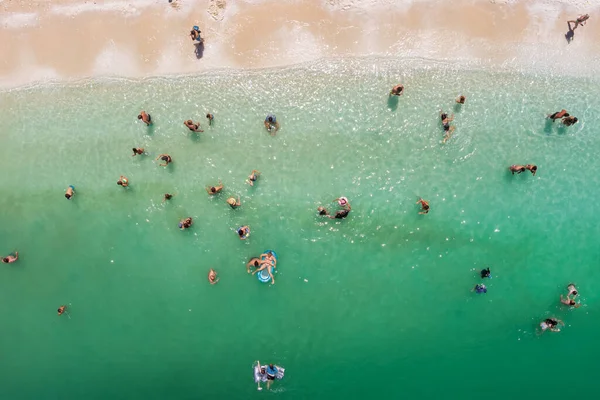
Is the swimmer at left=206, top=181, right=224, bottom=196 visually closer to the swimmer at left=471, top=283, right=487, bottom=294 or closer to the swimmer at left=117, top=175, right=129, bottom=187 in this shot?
the swimmer at left=117, top=175, right=129, bottom=187

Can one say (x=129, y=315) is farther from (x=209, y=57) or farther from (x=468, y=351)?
(x=468, y=351)

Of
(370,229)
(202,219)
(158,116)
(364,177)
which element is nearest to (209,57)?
(158,116)

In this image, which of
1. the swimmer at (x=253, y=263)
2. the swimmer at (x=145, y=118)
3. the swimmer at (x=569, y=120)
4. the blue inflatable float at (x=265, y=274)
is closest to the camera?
the swimmer at (x=569, y=120)

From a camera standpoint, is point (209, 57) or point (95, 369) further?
point (95, 369)

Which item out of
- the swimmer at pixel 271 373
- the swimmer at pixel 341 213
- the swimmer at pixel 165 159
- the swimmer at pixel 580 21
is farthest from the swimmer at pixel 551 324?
the swimmer at pixel 165 159

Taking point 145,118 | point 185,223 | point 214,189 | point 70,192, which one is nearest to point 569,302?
point 214,189

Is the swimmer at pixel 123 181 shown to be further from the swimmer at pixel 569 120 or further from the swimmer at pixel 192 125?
the swimmer at pixel 569 120
